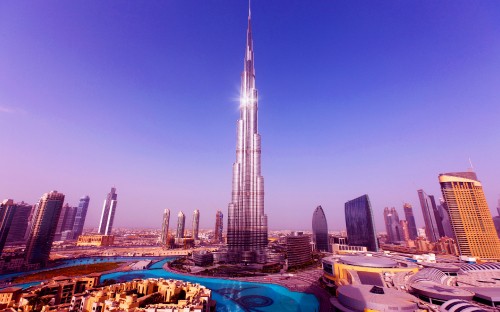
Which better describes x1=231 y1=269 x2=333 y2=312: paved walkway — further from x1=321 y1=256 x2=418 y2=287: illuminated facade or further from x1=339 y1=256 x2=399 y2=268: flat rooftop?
x1=339 y1=256 x2=399 y2=268: flat rooftop

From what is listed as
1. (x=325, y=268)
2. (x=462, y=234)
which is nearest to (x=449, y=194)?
(x=462, y=234)

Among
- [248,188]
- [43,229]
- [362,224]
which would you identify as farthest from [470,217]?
[43,229]

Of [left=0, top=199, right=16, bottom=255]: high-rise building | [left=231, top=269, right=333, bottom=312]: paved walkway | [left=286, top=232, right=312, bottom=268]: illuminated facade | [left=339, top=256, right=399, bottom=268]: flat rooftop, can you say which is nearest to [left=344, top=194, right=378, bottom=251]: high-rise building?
[left=286, top=232, right=312, bottom=268]: illuminated facade

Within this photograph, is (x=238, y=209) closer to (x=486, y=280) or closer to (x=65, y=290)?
(x=65, y=290)

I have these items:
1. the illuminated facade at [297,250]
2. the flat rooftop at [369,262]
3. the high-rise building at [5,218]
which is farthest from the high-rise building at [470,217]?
the high-rise building at [5,218]

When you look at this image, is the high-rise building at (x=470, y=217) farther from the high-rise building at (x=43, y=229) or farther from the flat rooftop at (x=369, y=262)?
the high-rise building at (x=43, y=229)

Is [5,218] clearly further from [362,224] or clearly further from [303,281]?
[362,224]
